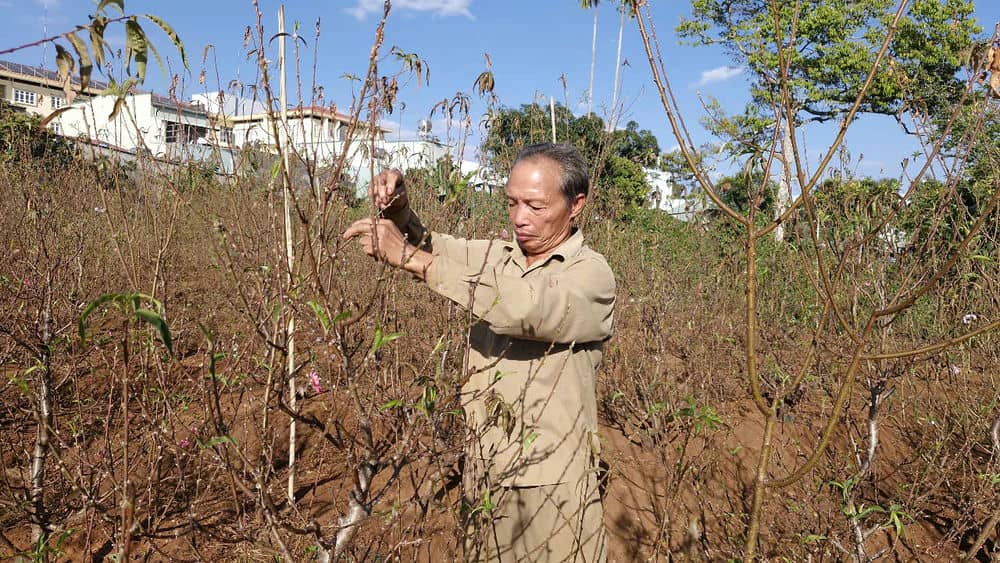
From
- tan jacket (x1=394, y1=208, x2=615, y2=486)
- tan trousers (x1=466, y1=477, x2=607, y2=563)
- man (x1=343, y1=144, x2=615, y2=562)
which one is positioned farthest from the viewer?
tan trousers (x1=466, y1=477, x2=607, y2=563)

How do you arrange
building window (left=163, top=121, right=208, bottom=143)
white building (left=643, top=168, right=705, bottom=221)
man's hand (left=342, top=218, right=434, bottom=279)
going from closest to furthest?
man's hand (left=342, top=218, right=434, bottom=279) < building window (left=163, top=121, right=208, bottom=143) < white building (left=643, top=168, right=705, bottom=221)

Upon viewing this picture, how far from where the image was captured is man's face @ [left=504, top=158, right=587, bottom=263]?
1.93m

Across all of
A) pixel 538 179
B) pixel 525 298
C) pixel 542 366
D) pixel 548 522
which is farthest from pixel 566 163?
pixel 548 522

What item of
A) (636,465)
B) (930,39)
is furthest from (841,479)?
(930,39)

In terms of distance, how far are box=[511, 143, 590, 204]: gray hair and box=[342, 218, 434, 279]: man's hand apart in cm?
72

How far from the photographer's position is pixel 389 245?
130 centimetres

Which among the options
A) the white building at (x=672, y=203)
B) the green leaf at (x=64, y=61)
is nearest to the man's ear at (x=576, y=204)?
the green leaf at (x=64, y=61)

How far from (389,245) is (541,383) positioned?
0.72 meters

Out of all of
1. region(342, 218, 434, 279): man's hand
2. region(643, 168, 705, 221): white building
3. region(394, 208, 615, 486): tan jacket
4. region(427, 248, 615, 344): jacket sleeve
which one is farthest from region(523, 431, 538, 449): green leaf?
region(643, 168, 705, 221): white building

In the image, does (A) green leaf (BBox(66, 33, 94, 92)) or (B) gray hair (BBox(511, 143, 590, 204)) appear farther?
(B) gray hair (BBox(511, 143, 590, 204))

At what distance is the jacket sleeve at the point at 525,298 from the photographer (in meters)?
1.34

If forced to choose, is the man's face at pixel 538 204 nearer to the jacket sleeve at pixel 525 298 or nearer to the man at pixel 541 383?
the man at pixel 541 383

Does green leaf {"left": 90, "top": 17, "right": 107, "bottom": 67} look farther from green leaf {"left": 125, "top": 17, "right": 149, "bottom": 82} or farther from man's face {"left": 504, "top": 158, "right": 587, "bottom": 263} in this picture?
man's face {"left": 504, "top": 158, "right": 587, "bottom": 263}

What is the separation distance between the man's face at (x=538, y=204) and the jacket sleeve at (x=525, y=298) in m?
0.35
